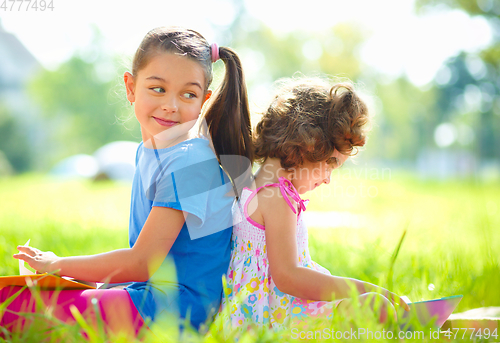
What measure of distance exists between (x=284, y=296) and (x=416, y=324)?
46cm

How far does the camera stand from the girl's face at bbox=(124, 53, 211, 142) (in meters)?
1.53

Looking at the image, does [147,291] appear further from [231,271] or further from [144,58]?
[144,58]

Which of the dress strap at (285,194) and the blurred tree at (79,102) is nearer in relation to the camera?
the dress strap at (285,194)

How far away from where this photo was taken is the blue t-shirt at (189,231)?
4.45ft

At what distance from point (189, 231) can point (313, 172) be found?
A: 55 cm

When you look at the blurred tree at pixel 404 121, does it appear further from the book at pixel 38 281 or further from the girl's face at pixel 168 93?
the book at pixel 38 281

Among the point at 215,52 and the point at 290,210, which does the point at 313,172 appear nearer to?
the point at 290,210

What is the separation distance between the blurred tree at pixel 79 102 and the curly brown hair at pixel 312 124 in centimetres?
2235

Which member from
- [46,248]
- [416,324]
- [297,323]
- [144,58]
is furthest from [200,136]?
[46,248]

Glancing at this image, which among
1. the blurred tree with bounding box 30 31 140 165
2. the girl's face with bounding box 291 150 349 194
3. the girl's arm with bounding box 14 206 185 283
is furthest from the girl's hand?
the blurred tree with bounding box 30 31 140 165

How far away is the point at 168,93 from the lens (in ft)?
5.08

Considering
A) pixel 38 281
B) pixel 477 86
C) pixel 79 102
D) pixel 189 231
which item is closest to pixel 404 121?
pixel 477 86

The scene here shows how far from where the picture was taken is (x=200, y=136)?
1647mm

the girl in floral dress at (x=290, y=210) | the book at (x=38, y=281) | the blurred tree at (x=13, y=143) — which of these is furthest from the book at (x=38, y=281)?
the blurred tree at (x=13, y=143)
